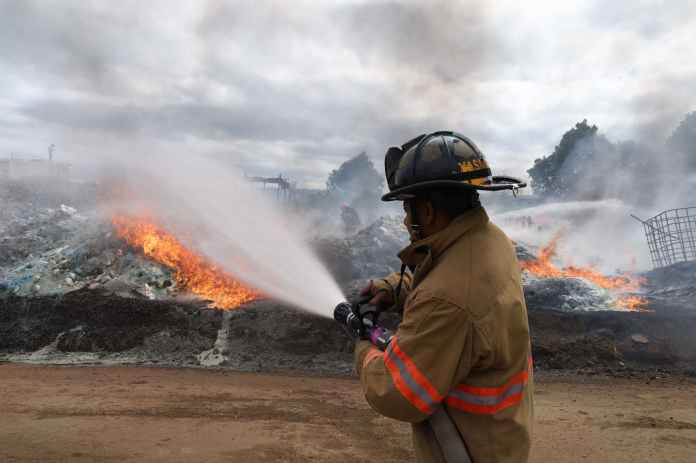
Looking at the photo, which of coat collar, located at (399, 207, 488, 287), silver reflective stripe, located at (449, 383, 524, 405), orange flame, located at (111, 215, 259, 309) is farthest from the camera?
orange flame, located at (111, 215, 259, 309)

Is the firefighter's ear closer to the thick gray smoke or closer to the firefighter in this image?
the firefighter

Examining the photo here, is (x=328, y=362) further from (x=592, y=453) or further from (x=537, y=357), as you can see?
(x=592, y=453)

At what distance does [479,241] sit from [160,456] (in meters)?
4.54

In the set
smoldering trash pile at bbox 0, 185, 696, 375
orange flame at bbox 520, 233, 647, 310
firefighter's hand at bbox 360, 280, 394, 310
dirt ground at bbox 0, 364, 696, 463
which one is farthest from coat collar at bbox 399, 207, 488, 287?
orange flame at bbox 520, 233, 647, 310

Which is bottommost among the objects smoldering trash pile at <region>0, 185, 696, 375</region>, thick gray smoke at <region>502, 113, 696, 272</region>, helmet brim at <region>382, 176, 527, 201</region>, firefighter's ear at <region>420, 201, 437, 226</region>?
smoldering trash pile at <region>0, 185, 696, 375</region>

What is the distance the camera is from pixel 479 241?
1814 mm

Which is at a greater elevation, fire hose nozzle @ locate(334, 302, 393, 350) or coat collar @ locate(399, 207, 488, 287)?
coat collar @ locate(399, 207, 488, 287)

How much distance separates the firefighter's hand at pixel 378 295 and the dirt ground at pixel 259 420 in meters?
3.12

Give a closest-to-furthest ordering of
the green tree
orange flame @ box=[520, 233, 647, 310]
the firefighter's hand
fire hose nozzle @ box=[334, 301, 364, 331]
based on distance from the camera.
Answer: fire hose nozzle @ box=[334, 301, 364, 331], the firefighter's hand, orange flame @ box=[520, 233, 647, 310], the green tree

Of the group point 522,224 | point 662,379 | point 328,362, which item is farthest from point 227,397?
point 522,224

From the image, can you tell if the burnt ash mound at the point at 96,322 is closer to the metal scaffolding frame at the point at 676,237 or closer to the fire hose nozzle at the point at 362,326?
the fire hose nozzle at the point at 362,326

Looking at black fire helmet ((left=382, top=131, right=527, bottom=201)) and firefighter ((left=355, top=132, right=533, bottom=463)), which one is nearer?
firefighter ((left=355, top=132, right=533, bottom=463))

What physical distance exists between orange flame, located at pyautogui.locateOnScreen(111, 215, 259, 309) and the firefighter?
972cm

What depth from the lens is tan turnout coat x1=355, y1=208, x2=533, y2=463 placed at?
1.58 meters
